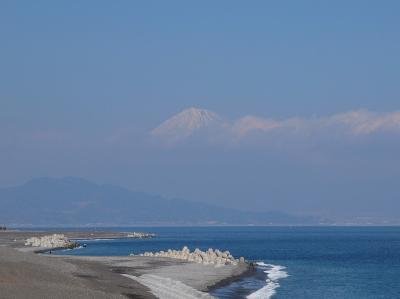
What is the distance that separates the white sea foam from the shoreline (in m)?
2.02

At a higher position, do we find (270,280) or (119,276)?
(119,276)

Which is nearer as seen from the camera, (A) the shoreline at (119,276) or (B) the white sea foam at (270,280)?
(A) the shoreline at (119,276)

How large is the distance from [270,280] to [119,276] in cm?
1376

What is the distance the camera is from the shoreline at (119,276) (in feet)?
131

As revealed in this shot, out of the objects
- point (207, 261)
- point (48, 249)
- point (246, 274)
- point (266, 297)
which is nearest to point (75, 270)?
point (266, 297)

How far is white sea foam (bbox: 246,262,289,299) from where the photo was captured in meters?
51.8

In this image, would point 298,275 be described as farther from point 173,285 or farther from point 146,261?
point 173,285

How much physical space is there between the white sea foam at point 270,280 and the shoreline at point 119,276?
6.62ft

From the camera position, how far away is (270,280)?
6425cm

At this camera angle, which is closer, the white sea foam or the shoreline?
the shoreline

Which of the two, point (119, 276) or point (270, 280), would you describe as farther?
point (270, 280)

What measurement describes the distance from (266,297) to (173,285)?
545 cm

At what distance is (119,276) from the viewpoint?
55.2 m

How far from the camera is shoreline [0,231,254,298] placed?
39.9 metres
